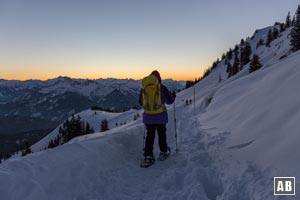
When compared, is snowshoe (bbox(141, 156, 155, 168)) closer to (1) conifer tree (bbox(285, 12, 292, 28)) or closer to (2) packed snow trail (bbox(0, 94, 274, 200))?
(2) packed snow trail (bbox(0, 94, 274, 200))

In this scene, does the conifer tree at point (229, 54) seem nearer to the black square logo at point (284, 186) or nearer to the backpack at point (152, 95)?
the backpack at point (152, 95)

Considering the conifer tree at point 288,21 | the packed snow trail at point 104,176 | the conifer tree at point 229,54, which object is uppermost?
the conifer tree at point 288,21

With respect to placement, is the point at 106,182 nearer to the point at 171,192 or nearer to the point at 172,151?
the point at 171,192

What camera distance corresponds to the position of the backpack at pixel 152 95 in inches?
404

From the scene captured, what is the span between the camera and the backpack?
10266 millimetres

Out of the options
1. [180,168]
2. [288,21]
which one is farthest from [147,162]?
[288,21]

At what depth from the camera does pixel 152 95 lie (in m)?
10.3

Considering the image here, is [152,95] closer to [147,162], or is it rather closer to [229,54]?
[147,162]

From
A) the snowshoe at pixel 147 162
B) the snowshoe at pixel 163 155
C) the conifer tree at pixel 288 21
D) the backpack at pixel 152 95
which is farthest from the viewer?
the conifer tree at pixel 288 21

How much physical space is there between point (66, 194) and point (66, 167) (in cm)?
109

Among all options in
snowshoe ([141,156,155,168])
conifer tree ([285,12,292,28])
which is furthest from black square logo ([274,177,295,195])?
conifer tree ([285,12,292,28])

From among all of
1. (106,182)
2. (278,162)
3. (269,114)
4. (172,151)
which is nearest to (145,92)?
(172,151)

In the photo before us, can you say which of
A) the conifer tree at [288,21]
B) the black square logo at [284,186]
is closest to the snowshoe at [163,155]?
the black square logo at [284,186]

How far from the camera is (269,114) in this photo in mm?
10398
